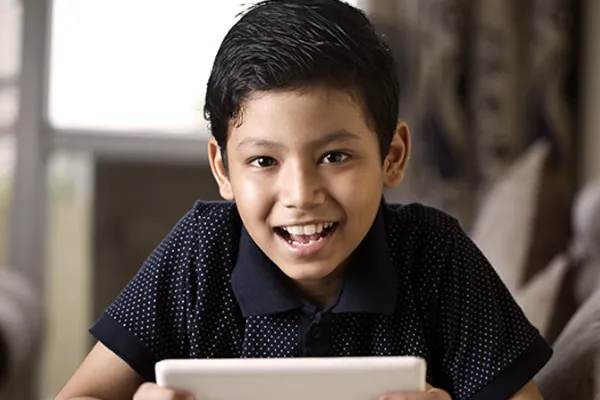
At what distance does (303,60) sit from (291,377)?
32 cm

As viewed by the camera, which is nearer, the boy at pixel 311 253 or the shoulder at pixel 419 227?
the boy at pixel 311 253

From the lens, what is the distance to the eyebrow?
0.91m

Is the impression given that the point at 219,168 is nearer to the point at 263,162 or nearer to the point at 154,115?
the point at 263,162

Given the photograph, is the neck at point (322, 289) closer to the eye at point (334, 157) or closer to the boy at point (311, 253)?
the boy at point (311, 253)

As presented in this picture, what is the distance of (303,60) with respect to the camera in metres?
0.92

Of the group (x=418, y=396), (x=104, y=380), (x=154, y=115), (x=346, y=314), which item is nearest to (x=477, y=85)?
(x=154, y=115)

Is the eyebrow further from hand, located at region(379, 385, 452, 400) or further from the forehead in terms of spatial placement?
hand, located at region(379, 385, 452, 400)

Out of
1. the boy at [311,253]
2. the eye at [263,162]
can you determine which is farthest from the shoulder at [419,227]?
the eye at [263,162]

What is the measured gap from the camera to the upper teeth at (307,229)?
0.94 meters

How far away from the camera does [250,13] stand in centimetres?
100

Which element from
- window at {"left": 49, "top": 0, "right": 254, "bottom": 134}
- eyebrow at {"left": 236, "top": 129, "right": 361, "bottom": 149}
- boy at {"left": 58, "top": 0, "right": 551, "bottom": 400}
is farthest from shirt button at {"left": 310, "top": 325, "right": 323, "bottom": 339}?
window at {"left": 49, "top": 0, "right": 254, "bottom": 134}

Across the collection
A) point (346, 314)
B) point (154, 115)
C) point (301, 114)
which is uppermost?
point (301, 114)

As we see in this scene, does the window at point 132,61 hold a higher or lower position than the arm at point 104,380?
higher

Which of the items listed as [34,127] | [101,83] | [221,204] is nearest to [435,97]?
[101,83]
